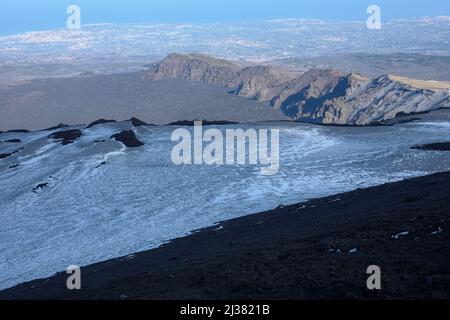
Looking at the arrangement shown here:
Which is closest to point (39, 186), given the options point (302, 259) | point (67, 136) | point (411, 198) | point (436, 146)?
point (67, 136)

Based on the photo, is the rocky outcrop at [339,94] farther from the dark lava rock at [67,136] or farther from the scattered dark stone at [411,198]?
the scattered dark stone at [411,198]

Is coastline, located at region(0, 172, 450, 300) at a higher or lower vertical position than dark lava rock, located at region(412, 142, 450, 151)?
lower

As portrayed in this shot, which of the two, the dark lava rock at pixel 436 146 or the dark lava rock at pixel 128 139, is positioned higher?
the dark lava rock at pixel 436 146

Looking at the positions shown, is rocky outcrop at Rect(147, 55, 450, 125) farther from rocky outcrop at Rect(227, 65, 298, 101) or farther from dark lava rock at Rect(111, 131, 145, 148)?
dark lava rock at Rect(111, 131, 145, 148)

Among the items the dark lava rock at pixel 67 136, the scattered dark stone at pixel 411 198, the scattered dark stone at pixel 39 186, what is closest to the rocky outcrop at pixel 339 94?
the dark lava rock at pixel 67 136

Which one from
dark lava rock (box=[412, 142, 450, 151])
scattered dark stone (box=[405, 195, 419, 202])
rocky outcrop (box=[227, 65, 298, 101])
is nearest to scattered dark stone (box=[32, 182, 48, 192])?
scattered dark stone (box=[405, 195, 419, 202])
